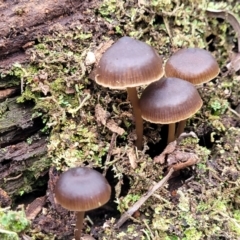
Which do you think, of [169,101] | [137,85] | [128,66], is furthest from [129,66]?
[169,101]

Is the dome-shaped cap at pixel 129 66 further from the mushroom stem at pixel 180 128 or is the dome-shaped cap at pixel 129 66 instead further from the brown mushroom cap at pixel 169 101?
the mushroom stem at pixel 180 128

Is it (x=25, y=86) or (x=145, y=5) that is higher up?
(x=145, y=5)

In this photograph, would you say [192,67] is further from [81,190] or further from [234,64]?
[81,190]

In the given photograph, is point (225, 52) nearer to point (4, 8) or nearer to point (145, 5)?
point (145, 5)

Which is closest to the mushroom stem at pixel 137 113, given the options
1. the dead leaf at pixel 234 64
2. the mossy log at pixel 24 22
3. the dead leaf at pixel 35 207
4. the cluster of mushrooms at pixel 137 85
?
the cluster of mushrooms at pixel 137 85

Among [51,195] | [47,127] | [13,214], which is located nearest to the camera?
[13,214]

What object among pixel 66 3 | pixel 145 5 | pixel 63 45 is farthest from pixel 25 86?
pixel 145 5
